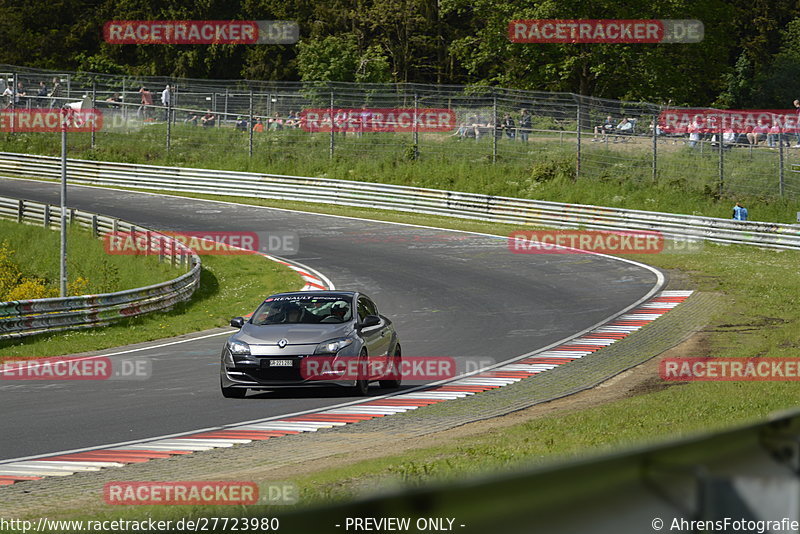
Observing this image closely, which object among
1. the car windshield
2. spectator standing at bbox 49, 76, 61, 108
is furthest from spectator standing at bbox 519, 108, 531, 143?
the car windshield

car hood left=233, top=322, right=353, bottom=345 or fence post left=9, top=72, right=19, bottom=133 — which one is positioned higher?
fence post left=9, top=72, right=19, bottom=133

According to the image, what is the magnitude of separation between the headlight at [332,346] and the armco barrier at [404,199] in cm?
2208

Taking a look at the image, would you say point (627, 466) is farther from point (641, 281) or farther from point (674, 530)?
point (641, 281)

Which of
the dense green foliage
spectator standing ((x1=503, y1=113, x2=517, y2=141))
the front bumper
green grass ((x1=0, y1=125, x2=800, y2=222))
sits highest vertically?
the dense green foliage

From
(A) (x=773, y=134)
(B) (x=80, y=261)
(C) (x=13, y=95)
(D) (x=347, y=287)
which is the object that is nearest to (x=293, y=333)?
(D) (x=347, y=287)

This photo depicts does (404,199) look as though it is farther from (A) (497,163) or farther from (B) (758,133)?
(B) (758,133)

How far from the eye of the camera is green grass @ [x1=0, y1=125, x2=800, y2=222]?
1553 inches

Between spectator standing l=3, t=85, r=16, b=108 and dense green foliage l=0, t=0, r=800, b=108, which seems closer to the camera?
spectator standing l=3, t=85, r=16, b=108

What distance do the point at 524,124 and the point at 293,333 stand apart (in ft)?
99.6

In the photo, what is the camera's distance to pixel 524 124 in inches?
1729

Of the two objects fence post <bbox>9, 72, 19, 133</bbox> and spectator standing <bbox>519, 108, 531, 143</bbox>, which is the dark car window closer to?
spectator standing <bbox>519, 108, 531, 143</bbox>

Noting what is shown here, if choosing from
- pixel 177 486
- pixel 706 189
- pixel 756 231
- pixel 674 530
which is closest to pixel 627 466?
pixel 674 530

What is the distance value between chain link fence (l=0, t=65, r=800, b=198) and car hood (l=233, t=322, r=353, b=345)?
25972 mm

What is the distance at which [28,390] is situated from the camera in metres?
16.2
